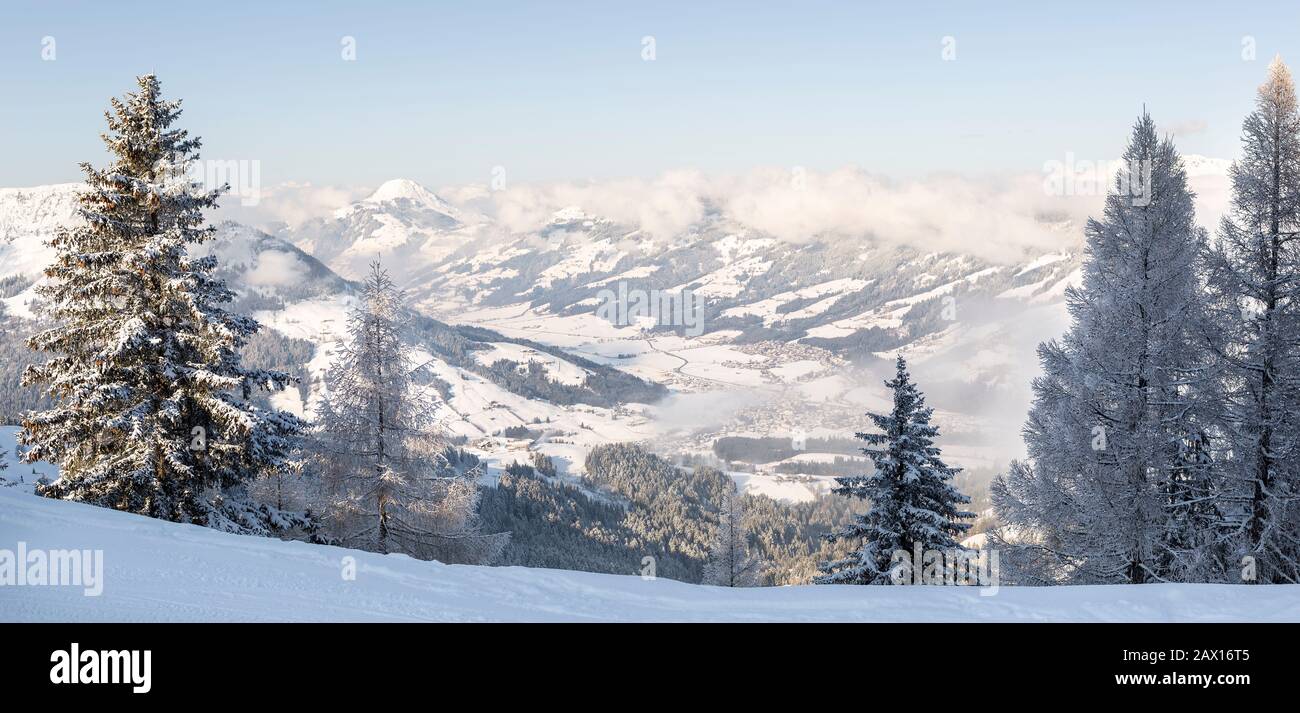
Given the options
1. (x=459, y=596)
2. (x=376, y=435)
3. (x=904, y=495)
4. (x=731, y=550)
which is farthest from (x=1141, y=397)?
(x=731, y=550)

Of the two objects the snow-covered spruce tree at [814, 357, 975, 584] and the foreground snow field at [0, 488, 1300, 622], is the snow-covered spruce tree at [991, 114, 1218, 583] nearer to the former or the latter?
the snow-covered spruce tree at [814, 357, 975, 584]

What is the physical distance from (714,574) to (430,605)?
25632 mm

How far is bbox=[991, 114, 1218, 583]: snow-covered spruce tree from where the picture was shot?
13875 mm

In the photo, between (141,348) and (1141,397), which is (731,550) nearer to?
(1141,397)

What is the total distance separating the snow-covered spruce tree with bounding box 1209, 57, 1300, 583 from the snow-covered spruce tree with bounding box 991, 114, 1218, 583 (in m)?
0.50

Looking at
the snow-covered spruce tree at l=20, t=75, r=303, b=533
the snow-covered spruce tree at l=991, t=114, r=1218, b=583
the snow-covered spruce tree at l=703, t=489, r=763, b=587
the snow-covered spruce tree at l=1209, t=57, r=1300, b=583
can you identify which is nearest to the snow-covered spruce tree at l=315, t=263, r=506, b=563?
the snow-covered spruce tree at l=20, t=75, r=303, b=533

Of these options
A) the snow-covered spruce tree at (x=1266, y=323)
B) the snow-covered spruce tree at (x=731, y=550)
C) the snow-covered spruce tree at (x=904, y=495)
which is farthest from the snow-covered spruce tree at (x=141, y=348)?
the snow-covered spruce tree at (x=731, y=550)

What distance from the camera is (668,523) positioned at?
4469 inches

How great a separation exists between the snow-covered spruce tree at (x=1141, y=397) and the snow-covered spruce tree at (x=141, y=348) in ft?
53.7

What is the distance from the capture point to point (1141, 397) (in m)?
14.0

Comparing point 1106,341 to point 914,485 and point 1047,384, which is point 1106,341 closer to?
point 1047,384

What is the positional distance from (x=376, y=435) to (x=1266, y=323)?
19524 mm

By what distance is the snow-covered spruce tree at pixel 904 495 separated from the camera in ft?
57.1
